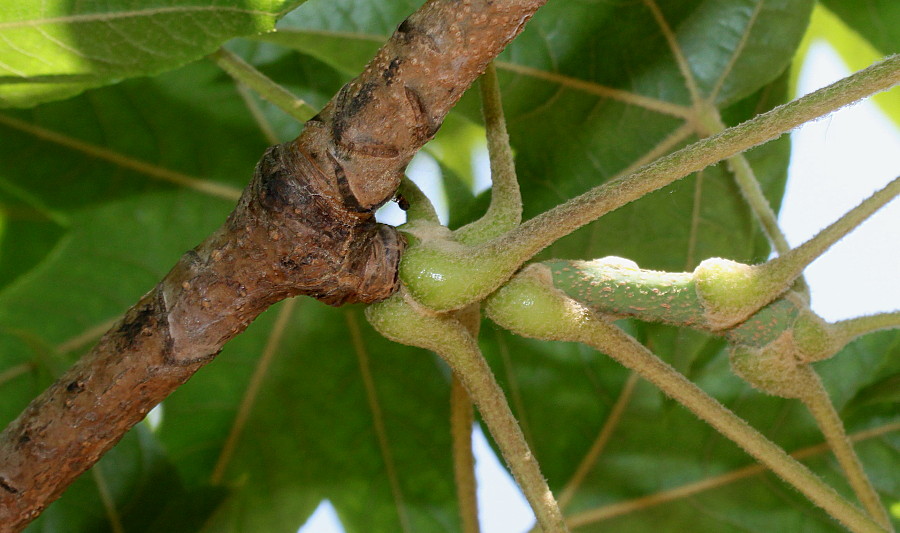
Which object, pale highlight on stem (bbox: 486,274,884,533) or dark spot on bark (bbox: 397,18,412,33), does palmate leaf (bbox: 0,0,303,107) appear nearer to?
dark spot on bark (bbox: 397,18,412,33)

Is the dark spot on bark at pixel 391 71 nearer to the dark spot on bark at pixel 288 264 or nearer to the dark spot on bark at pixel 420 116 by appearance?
the dark spot on bark at pixel 420 116

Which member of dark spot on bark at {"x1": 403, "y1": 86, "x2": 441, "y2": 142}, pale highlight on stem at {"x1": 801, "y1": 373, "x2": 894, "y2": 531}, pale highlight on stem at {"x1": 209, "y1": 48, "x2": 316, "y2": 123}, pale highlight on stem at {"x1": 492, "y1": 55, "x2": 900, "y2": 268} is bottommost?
pale highlight on stem at {"x1": 801, "y1": 373, "x2": 894, "y2": 531}

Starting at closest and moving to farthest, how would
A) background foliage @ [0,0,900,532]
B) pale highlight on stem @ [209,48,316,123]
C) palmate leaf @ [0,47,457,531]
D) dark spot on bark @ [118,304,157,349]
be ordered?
1. dark spot on bark @ [118,304,157,349]
2. pale highlight on stem @ [209,48,316,123]
3. background foliage @ [0,0,900,532]
4. palmate leaf @ [0,47,457,531]

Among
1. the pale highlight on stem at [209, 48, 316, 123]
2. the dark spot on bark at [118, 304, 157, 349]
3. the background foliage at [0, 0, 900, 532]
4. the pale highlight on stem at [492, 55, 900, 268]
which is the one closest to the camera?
the pale highlight on stem at [492, 55, 900, 268]

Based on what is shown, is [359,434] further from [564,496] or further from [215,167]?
[215,167]

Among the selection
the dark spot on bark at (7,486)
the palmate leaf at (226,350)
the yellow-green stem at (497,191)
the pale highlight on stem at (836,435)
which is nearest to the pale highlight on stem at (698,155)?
the yellow-green stem at (497,191)

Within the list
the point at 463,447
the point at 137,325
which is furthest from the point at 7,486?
the point at 463,447

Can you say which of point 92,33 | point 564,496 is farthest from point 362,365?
point 92,33

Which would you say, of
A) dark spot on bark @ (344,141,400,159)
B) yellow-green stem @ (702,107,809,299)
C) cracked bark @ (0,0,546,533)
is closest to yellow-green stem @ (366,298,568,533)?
cracked bark @ (0,0,546,533)
